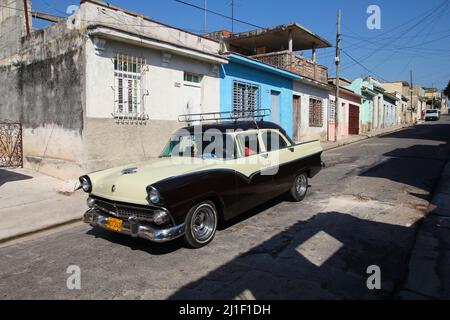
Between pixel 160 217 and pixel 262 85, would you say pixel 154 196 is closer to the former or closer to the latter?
pixel 160 217

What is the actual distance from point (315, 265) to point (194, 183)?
5.54ft

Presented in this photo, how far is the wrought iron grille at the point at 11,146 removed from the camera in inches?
436

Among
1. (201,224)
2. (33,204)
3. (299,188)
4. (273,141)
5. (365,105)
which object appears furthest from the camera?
(365,105)

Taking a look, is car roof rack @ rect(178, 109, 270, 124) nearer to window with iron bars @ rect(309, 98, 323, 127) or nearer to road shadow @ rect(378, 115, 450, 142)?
window with iron bars @ rect(309, 98, 323, 127)

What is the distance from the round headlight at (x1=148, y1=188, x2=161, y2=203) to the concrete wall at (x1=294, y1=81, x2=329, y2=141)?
15947 mm

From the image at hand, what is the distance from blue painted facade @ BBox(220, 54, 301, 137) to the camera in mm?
13367

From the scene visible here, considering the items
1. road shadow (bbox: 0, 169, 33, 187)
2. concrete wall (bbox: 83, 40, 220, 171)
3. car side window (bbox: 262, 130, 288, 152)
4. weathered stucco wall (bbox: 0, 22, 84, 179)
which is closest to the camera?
car side window (bbox: 262, 130, 288, 152)

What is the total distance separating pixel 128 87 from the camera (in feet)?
31.2

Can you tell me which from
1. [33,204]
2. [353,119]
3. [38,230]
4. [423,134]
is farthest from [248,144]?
[353,119]

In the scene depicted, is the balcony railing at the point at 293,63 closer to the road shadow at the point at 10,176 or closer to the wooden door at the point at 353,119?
the wooden door at the point at 353,119

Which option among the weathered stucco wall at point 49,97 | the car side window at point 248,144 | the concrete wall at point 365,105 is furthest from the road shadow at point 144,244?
the concrete wall at point 365,105

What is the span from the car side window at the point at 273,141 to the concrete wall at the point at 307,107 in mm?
12960

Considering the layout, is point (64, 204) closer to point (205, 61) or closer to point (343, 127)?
point (205, 61)

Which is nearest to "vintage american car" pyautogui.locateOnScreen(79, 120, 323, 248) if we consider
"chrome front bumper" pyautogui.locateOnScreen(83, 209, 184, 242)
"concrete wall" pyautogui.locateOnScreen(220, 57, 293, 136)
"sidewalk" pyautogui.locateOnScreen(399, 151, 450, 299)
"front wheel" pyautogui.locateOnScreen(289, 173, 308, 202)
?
"chrome front bumper" pyautogui.locateOnScreen(83, 209, 184, 242)
